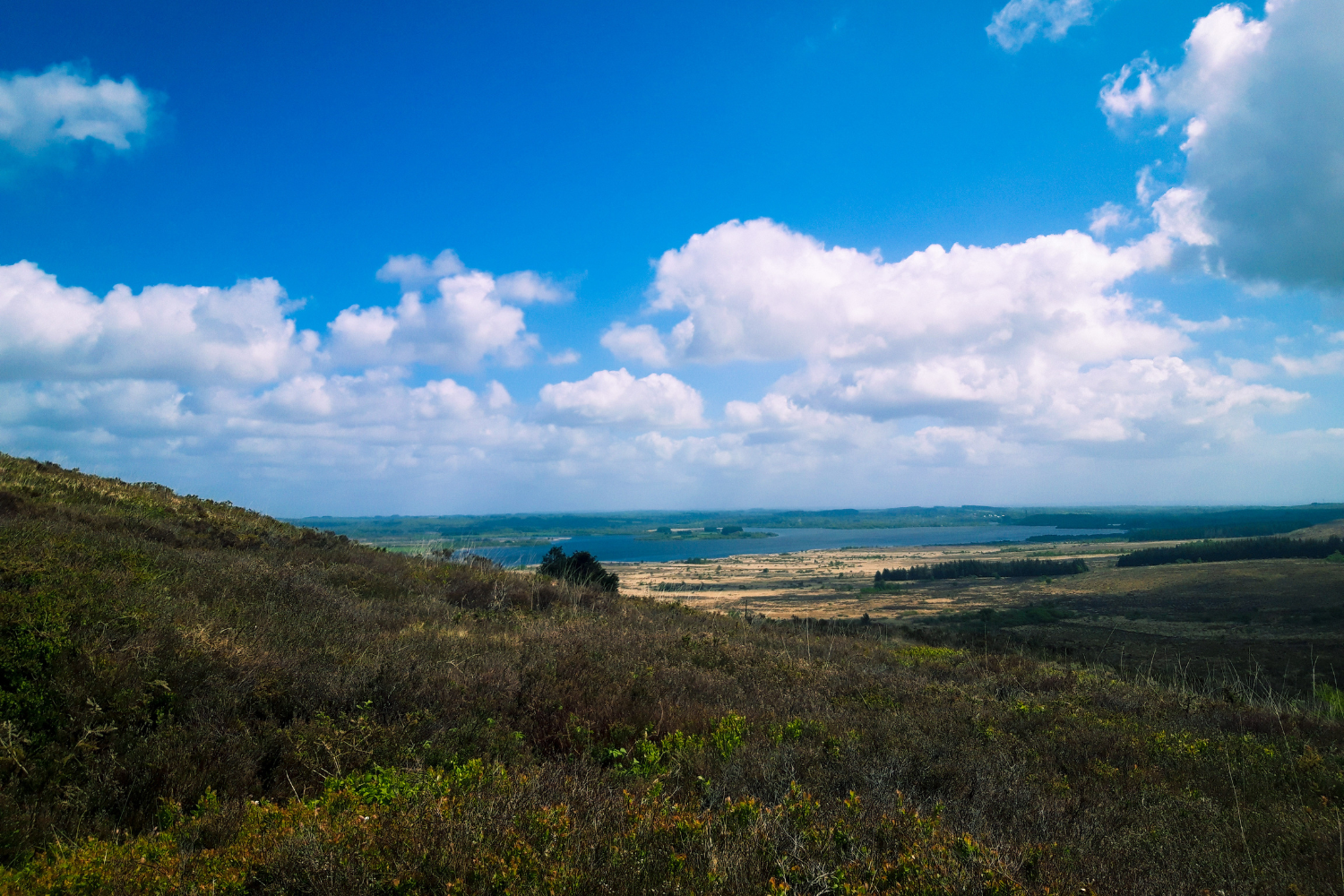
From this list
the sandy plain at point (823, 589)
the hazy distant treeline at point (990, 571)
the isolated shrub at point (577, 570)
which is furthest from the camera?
the hazy distant treeline at point (990, 571)

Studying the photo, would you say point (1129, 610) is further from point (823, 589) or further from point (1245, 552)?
point (1245, 552)

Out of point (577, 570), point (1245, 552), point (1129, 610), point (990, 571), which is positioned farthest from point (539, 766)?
point (1245, 552)

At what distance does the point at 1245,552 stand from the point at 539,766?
9524 cm

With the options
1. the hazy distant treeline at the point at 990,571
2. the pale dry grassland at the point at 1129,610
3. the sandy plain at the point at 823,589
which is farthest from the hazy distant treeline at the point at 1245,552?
the hazy distant treeline at the point at 990,571

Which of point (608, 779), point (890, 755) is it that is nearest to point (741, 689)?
point (890, 755)

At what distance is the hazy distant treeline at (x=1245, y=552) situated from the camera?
211ft

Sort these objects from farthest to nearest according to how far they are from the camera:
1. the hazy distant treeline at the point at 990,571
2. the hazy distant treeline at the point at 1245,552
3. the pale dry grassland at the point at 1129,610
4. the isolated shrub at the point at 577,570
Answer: the hazy distant treeline at the point at 990,571 < the hazy distant treeline at the point at 1245,552 < the isolated shrub at the point at 577,570 < the pale dry grassland at the point at 1129,610

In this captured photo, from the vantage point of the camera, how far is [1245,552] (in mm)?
71438

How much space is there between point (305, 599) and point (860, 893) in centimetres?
1050

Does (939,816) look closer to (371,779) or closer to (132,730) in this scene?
(371,779)

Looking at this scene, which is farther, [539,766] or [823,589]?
[823,589]

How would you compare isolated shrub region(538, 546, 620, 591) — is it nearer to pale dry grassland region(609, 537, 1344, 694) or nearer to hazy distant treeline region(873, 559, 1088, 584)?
pale dry grassland region(609, 537, 1344, 694)

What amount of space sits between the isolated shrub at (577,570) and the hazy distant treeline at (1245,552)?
7360cm

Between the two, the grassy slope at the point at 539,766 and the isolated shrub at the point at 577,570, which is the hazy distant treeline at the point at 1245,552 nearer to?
the isolated shrub at the point at 577,570
